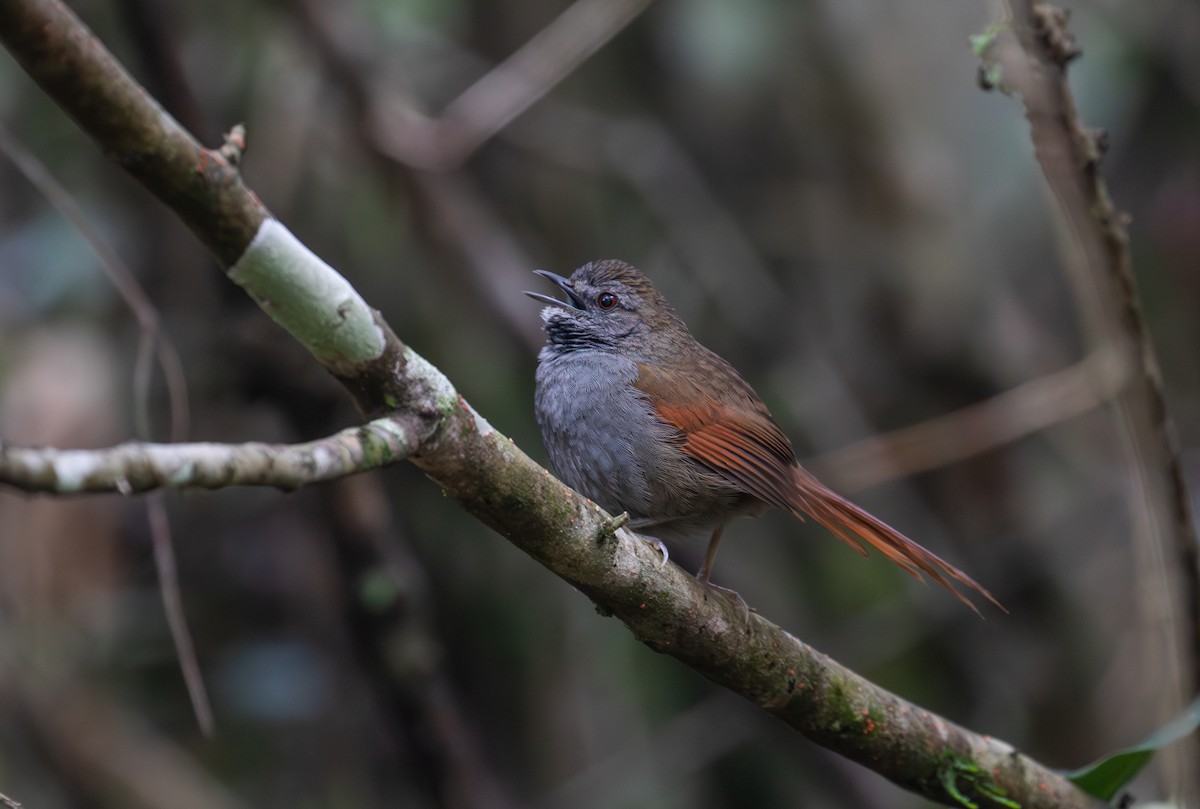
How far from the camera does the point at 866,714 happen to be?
2.59 m

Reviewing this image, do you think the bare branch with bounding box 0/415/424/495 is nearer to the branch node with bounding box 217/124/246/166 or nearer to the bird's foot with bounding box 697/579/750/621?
the branch node with bounding box 217/124/246/166

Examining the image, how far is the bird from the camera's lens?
2.97m

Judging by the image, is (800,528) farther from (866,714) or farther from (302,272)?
(302,272)

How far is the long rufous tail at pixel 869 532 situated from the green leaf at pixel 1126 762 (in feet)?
1.42

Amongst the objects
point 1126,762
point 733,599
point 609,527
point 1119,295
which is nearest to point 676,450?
point 733,599

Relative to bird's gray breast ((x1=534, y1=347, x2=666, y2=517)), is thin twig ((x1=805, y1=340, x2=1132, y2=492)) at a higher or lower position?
higher

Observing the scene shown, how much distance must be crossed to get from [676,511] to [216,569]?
8.67ft

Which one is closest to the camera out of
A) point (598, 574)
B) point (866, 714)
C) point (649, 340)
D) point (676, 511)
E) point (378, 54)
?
point (598, 574)

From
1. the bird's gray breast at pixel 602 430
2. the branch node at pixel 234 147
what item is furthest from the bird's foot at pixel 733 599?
the branch node at pixel 234 147

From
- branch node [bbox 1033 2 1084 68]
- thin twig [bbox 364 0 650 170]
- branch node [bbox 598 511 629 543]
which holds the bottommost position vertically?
branch node [bbox 598 511 629 543]

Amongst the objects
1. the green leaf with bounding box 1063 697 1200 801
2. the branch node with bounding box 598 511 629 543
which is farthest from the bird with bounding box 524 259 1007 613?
the branch node with bounding box 598 511 629 543

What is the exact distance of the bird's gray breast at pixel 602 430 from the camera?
302cm

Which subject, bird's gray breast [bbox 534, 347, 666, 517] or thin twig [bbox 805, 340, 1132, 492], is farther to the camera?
thin twig [bbox 805, 340, 1132, 492]

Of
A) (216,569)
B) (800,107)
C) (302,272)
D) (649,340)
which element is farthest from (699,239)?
(302,272)
